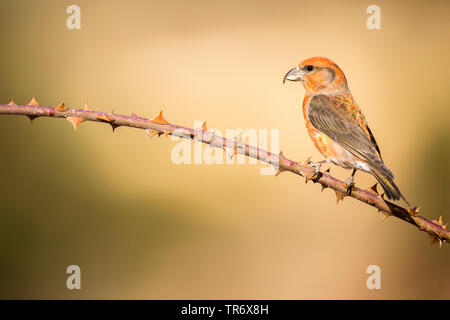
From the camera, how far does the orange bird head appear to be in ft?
11.0

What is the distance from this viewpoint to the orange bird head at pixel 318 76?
11.0 ft

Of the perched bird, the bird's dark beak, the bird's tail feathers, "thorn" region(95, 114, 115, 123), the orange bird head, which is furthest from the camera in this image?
the bird's dark beak

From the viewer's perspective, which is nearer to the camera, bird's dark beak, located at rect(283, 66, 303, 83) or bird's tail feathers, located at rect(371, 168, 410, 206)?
bird's tail feathers, located at rect(371, 168, 410, 206)

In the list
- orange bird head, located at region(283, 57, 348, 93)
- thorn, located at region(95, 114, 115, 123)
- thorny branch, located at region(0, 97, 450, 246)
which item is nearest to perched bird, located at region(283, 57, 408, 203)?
orange bird head, located at region(283, 57, 348, 93)

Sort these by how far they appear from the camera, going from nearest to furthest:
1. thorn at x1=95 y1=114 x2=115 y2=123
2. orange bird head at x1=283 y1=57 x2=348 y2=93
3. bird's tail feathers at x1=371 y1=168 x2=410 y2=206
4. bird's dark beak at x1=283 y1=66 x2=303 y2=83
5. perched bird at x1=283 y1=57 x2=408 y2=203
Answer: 1. thorn at x1=95 y1=114 x2=115 y2=123
2. bird's tail feathers at x1=371 y1=168 x2=410 y2=206
3. perched bird at x1=283 y1=57 x2=408 y2=203
4. orange bird head at x1=283 y1=57 x2=348 y2=93
5. bird's dark beak at x1=283 y1=66 x2=303 y2=83

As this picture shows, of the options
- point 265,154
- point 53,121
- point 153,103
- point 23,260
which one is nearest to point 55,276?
point 23,260

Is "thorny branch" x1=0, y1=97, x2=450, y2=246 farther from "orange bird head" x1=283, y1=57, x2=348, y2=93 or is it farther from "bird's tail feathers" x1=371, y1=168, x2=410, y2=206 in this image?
"orange bird head" x1=283, y1=57, x2=348, y2=93

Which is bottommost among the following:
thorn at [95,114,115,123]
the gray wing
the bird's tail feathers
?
the bird's tail feathers

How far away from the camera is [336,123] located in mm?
3223

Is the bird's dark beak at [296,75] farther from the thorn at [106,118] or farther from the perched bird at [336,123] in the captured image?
the thorn at [106,118]

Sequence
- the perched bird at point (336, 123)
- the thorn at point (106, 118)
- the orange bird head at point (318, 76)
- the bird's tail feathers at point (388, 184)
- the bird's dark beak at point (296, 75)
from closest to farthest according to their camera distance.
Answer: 1. the thorn at point (106, 118)
2. the bird's tail feathers at point (388, 184)
3. the perched bird at point (336, 123)
4. the orange bird head at point (318, 76)
5. the bird's dark beak at point (296, 75)

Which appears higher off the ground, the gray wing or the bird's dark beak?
the bird's dark beak

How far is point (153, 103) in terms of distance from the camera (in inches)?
221

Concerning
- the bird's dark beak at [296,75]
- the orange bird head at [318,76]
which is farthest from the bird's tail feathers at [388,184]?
the bird's dark beak at [296,75]
